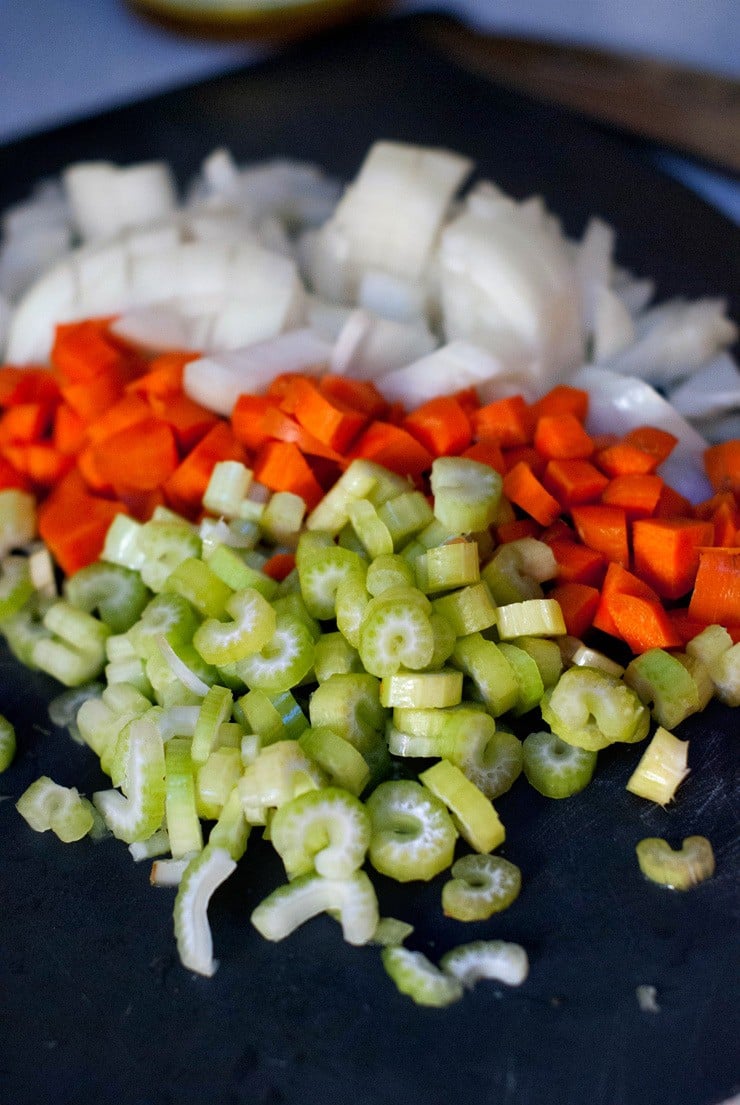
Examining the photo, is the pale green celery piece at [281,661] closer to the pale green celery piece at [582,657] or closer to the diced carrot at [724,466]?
the pale green celery piece at [582,657]

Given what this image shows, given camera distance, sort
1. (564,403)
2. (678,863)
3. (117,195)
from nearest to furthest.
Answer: (678,863), (564,403), (117,195)

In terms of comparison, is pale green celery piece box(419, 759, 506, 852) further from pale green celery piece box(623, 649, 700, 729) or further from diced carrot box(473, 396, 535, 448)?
diced carrot box(473, 396, 535, 448)

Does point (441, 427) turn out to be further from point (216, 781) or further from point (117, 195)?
point (117, 195)

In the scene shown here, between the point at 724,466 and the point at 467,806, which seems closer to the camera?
the point at 467,806

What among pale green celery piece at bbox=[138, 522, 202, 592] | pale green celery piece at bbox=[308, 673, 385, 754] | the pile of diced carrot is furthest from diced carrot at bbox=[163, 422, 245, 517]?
pale green celery piece at bbox=[308, 673, 385, 754]

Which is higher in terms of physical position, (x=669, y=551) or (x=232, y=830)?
(x=669, y=551)

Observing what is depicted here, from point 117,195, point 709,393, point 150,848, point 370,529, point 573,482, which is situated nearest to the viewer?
point 150,848

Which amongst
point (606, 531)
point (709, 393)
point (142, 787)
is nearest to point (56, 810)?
point (142, 787)

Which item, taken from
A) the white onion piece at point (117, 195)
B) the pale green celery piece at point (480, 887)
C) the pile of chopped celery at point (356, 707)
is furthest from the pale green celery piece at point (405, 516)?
the white onion piece at point (117, 195)
